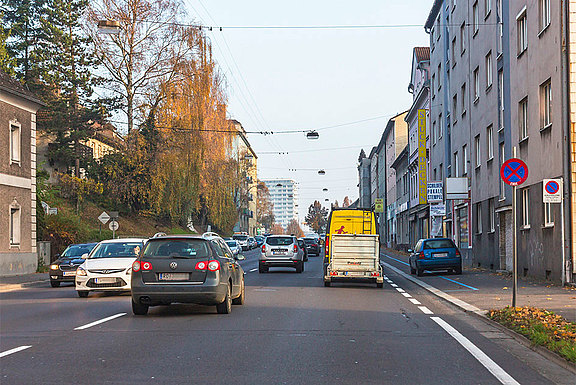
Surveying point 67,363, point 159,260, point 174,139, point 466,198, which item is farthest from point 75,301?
point 174,139

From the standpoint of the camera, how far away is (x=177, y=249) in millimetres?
14344

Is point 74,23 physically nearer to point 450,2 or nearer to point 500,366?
point 450,2

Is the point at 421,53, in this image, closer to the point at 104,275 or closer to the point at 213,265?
the point at 104,275

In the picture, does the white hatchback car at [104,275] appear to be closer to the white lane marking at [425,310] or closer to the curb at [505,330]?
the white lane marking at [425,310]

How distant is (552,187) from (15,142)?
77.7 feet

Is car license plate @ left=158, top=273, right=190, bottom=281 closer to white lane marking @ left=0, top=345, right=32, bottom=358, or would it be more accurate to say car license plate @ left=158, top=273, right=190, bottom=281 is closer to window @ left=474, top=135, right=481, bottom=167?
A: white lane marking @ left=0, top=345, right=32, bottom=358

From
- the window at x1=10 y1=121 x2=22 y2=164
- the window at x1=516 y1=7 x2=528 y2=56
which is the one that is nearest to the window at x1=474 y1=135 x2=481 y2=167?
the window at x1=516 y1=7 x2=528 y2=56

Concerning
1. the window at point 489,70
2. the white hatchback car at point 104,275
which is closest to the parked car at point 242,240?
the window at point 489,70

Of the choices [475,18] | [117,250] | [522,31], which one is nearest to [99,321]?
[117,250]

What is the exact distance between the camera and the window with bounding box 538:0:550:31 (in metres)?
23.3

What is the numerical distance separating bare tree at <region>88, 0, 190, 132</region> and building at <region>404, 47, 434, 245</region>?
1723 centimetres

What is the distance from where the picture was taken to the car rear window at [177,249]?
46.8ft

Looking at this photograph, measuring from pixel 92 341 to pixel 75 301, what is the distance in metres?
8.35

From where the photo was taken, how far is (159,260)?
14.2 m
